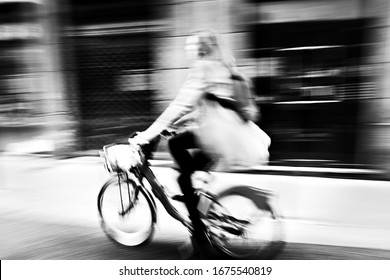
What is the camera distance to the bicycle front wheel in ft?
9.95

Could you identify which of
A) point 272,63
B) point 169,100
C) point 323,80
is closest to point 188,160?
point 169,100

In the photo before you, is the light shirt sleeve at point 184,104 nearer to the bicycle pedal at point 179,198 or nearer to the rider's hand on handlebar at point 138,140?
A: the rider's hand on handlebar at point 138,140

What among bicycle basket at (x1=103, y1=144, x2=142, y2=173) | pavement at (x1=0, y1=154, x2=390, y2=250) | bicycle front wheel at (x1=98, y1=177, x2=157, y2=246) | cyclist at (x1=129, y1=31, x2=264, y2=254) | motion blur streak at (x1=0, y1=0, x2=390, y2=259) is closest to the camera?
cyclist at (x1=129, y1=31, x2=264, y2=254)

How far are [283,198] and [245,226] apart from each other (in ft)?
3.85

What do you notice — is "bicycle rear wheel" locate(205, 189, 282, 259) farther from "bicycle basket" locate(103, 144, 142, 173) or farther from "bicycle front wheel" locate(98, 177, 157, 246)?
"bicycle basket" locate(103, 144, 142, 173)

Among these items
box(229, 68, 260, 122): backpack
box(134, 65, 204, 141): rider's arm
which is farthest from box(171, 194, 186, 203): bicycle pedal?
box(229, 68, 260, 122): backpack

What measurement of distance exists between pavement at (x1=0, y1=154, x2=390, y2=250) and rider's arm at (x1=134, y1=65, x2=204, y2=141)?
356 millimetres

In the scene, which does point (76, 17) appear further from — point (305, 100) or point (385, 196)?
point (385, 196)

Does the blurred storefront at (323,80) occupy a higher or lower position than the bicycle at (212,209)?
higher

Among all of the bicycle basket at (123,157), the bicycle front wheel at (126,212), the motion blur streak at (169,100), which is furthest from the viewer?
the motion blur streak at (169,100)

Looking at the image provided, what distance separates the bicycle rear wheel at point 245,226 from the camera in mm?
2830

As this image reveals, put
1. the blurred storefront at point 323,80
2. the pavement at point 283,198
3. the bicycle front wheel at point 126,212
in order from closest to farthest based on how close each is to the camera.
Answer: the bicycle front wheel at point 126,212
the pavement at point 283,198
the blurred storefront at point 323,80

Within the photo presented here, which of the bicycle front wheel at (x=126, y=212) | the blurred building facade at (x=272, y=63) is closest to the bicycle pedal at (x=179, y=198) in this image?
the bicycle front wheel at (x=126, y=212)

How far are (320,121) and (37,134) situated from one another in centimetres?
392
